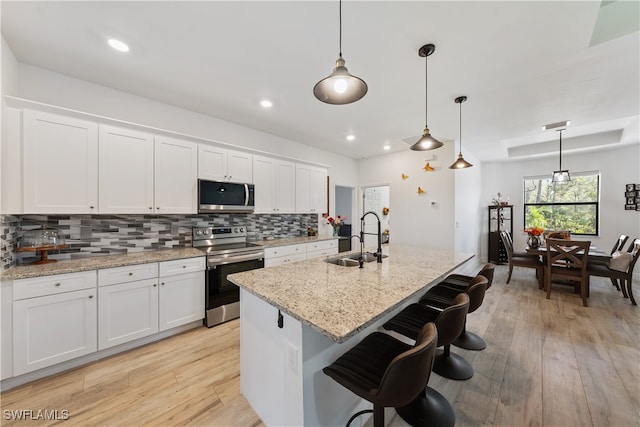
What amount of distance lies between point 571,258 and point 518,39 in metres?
3.54

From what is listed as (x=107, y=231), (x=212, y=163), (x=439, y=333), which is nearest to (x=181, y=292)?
(x=107, y=231)

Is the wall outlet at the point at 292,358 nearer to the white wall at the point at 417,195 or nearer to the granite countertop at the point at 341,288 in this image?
the granite countertop at the point at 341,288

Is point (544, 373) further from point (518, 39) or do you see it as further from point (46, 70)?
Result: point (46, 70)

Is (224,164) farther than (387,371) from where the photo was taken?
Yes

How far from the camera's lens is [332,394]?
1.39 metres

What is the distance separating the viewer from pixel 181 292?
2629mm

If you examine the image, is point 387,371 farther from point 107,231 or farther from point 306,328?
point 107,231

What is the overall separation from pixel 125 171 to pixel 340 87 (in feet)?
8.10

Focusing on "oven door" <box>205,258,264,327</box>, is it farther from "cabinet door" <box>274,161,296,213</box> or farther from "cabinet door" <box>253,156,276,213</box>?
"cabinet door" <box>274,161,296,213</box>

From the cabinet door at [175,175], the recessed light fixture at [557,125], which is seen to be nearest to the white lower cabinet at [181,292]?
the cabinet door at [175,175]

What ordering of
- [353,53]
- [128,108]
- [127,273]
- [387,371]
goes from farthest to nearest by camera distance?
[128,108] < [127,273] < [353,53] < [387,371]

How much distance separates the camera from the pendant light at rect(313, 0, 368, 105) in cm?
128

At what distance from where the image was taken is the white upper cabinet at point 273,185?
3674 millimetres

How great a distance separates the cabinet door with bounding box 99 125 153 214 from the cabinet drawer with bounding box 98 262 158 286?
24.0 inches
